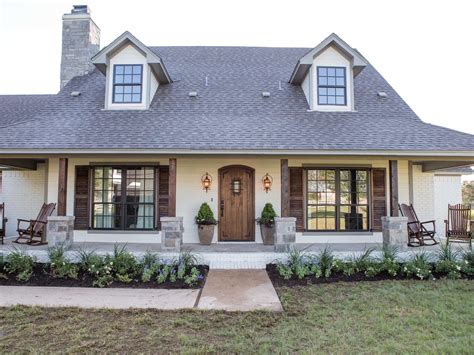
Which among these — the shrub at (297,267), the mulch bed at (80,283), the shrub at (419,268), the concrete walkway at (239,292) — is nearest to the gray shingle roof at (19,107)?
the mulch bed at (80,283)

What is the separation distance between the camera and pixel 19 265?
21.0 ft

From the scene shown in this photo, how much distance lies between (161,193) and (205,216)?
4.71 ft

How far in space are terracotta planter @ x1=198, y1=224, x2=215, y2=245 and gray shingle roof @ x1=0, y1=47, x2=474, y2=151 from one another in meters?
2.19

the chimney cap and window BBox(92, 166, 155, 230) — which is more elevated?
the chimney cap

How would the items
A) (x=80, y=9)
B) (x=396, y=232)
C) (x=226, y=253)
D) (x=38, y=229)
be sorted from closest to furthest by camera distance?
(x=226, y=253), (x=396, y=232), (x=38, y=229), (x=80, y=9)

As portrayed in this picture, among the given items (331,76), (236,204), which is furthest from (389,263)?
(331,76)

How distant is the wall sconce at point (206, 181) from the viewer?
9211 millimetres

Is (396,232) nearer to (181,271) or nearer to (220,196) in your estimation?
(220,196)

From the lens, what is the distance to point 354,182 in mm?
9320

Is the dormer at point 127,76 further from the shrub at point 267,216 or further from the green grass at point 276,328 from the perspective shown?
the green grass at point 276,328

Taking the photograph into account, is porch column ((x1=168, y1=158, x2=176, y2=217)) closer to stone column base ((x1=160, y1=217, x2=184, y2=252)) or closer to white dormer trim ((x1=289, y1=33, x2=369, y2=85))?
stone column base ((x1=160, y1=217, x2=184, y2=252))

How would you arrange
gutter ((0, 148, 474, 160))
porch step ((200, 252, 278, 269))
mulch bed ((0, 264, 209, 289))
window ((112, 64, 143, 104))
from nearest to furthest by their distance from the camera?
mulch bed ((0, 264, 209, 289)) → porch step ((200, 252, 278, 269)) → gutter ((0, 148, 474, 160)) → window ((112, 64, 143, 104))

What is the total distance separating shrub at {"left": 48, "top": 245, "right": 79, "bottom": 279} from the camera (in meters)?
6.20

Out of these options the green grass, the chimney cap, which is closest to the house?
the chimney cap
